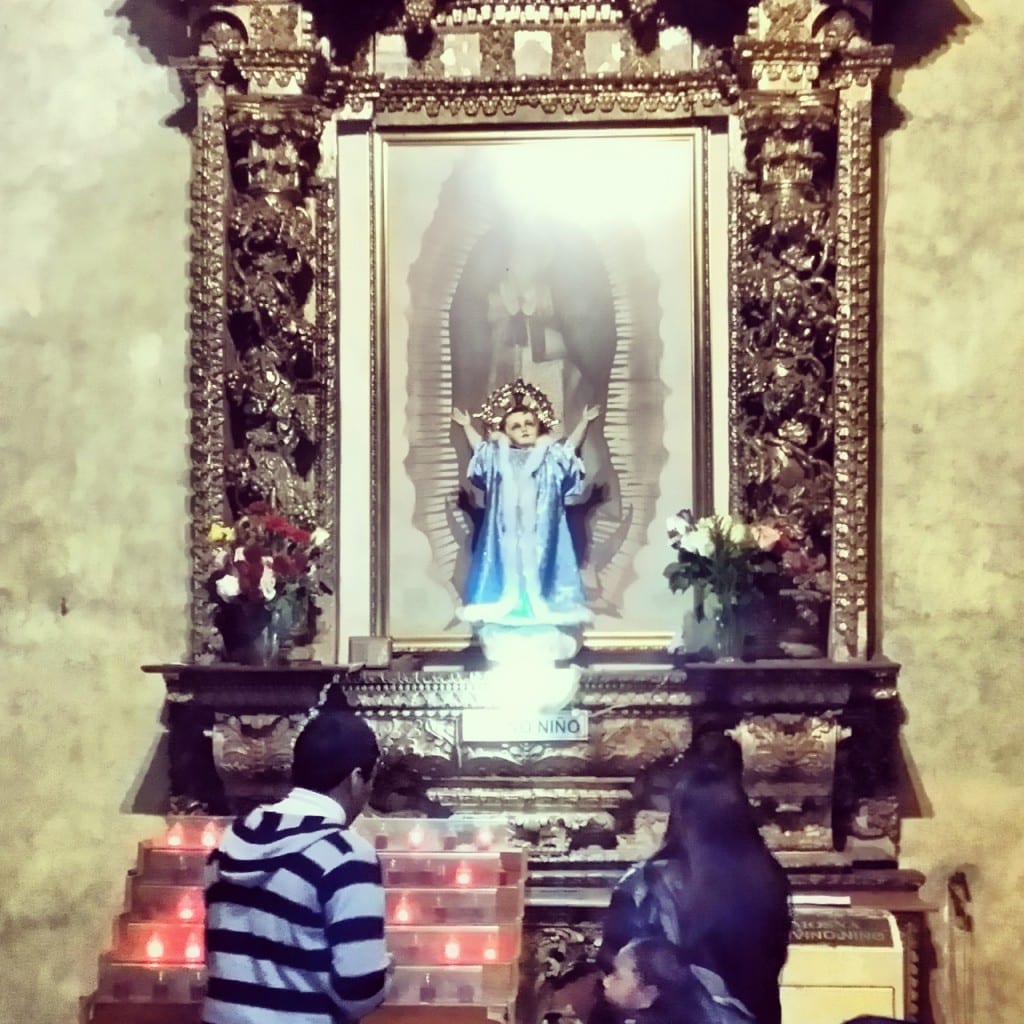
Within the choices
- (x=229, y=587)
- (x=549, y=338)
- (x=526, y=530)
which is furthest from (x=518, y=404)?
(x=229, y=587)

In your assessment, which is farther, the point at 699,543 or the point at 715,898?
the point at 699,543

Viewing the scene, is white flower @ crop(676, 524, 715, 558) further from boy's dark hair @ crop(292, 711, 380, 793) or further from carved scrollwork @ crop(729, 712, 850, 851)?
boy's dark hair @ crop(292, 711, 380, 793)

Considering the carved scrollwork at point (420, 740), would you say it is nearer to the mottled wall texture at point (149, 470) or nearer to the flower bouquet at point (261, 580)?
the flower bouquet at point (261, 580)

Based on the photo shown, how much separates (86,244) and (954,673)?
11.5 ft

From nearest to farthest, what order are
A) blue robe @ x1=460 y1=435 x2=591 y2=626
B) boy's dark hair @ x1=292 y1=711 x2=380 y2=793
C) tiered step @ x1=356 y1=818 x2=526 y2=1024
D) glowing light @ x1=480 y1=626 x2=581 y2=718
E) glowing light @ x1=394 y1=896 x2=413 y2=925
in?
boy's dark hair @ x1=292 y1=711 x2=380 y2=793, tiered step @ x1=356 y1=818 x2=526 y2=1024, glowing light @ x1=394 y1=896 x2=413 y2=925, glowing light @ x1=480 y1=626 x2=581 y2=718, blue robe @ x1=460 y1=435 x2=591 y2=626

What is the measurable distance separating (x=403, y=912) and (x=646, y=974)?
1256 millimetres

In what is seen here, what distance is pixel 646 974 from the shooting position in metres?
3.04

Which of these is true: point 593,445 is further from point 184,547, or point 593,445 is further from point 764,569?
point 184,547

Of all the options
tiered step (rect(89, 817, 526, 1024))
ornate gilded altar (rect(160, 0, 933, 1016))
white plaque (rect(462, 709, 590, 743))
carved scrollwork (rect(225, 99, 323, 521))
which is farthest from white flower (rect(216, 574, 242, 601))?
white plaque (rect(462, 709, 590, 743))

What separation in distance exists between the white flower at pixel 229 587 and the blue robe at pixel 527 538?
2.56 ft

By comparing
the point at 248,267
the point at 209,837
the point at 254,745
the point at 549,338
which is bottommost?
the point at 209,837

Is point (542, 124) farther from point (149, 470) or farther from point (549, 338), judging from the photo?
point (149, 470)

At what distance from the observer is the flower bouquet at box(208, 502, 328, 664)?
16.5ft

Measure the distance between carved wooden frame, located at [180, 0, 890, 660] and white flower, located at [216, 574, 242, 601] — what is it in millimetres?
206
